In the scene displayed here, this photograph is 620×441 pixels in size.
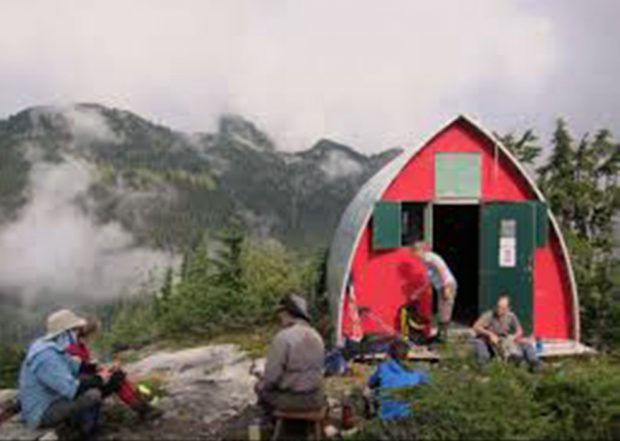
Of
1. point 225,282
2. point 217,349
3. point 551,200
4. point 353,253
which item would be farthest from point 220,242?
point 551,200

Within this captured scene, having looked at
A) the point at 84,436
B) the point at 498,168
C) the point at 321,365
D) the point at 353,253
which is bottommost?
the point at 84,436

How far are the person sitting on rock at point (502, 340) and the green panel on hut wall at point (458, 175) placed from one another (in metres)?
2.71

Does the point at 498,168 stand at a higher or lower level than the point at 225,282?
higher

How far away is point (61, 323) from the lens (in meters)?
8.86

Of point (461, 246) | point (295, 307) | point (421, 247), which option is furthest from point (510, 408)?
point (461, 246)

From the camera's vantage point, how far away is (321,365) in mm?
8312

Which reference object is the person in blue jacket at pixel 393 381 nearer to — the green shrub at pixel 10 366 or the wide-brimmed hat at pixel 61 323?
the wide-brimmed hat at pixel 61 323

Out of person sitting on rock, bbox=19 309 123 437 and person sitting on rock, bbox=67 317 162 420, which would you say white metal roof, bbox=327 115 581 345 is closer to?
person sitting on rock, bbox=67 317 162 420

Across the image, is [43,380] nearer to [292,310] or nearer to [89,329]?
[89,329]

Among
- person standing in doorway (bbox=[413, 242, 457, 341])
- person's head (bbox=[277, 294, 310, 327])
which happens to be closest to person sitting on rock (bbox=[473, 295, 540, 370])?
person standing in doorway (bbox=[413, 242, 457, 341])

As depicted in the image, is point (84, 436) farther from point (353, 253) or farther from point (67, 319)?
point (353, 253)

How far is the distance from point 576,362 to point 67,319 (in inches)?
316

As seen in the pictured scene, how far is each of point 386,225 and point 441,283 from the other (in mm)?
1328

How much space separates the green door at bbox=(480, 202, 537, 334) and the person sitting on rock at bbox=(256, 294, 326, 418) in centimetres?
693
